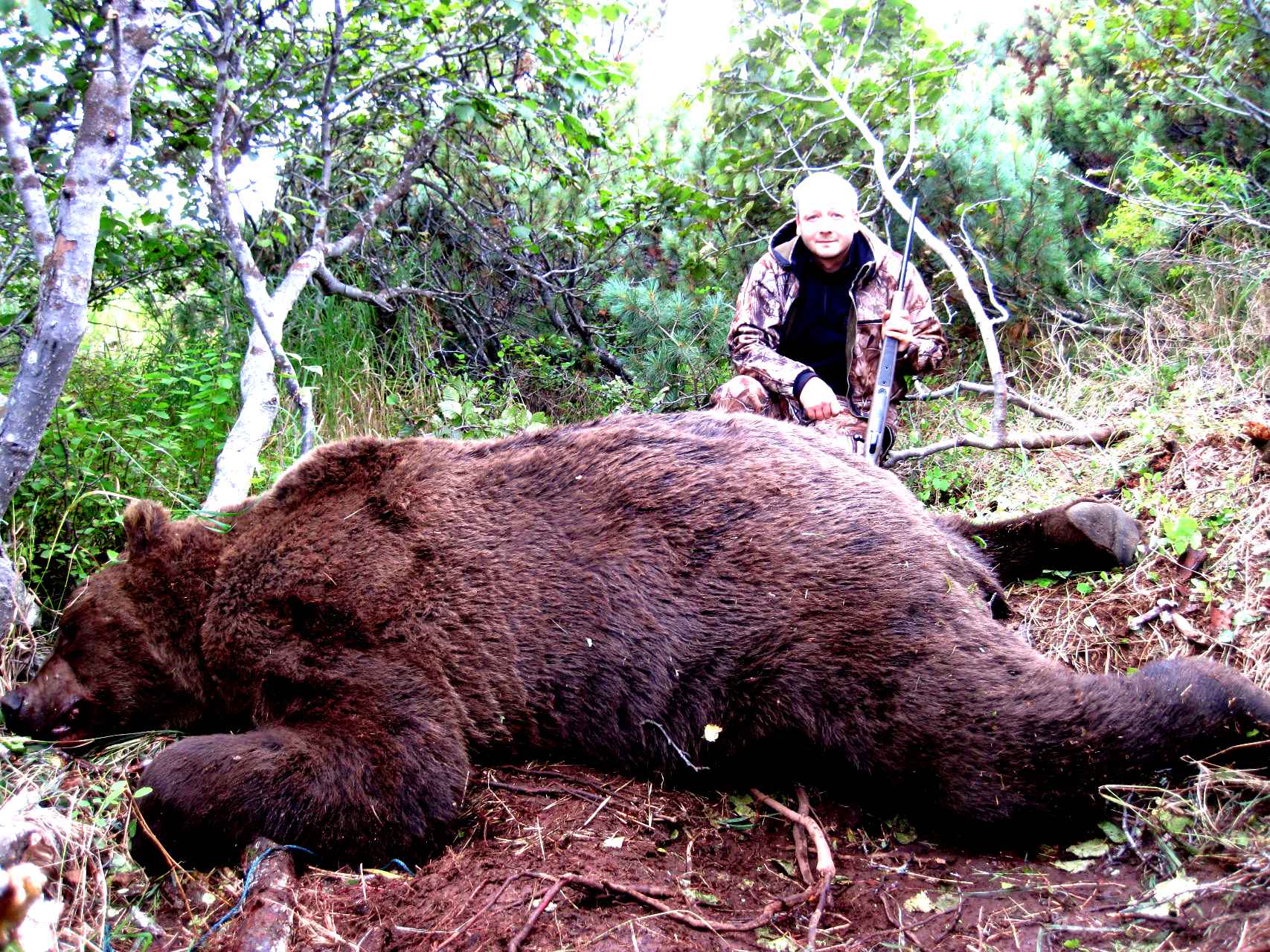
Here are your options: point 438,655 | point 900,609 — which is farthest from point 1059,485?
point 438,655

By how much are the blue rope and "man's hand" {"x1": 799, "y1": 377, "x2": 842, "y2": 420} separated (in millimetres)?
3474

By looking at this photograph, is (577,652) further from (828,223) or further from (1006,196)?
(1006,196)

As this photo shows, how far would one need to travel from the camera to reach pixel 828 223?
535cm

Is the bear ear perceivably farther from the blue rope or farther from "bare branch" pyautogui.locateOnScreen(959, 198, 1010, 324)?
"bare branch" pyautogui.locateOnScreen(959, 198, 1010, 324)

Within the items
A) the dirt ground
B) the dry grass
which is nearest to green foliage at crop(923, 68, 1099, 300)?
the dry grass

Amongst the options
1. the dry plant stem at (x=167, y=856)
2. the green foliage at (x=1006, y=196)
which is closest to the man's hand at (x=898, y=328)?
the green foliage at (x=1006, y=196)

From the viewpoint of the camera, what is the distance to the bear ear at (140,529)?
354 centimetres

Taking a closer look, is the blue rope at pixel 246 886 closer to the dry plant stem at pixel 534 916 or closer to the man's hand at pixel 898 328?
the dry plant stem at pixel 534 916

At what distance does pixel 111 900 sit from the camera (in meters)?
2.68

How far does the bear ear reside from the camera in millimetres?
3545

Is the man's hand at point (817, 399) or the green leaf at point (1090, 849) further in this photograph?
the man's hand at point (817, 399)

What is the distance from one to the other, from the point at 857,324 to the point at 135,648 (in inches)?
166

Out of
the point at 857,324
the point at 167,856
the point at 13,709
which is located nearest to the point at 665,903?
the point at 167,856

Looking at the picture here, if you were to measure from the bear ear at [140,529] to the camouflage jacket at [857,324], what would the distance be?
134 inches
